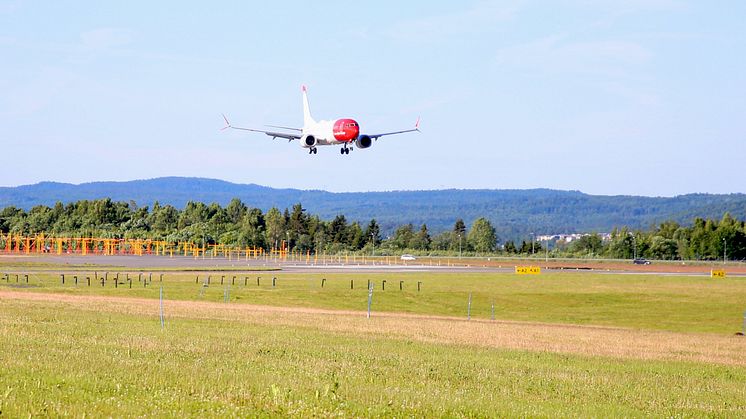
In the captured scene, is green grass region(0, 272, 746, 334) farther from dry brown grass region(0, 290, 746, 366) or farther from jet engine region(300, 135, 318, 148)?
dry brown grass region(0, 290, 746, 366)

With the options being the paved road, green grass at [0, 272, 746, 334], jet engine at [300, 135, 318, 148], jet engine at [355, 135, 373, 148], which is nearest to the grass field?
green grass at [0, 272, 746, 334]

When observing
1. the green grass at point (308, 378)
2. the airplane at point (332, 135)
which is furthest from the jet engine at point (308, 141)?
the green grass at point (308, 378)

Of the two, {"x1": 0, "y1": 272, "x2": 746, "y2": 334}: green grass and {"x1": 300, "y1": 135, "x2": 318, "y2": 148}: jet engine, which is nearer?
{"x1": 0, "y1": 272, "x2": 746, "y2": 334}: green grass

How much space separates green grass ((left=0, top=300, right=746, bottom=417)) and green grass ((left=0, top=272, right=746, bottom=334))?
33464 mm

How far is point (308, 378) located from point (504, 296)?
207 ft

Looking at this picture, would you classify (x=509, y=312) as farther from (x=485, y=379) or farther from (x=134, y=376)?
(x=134, y=376)

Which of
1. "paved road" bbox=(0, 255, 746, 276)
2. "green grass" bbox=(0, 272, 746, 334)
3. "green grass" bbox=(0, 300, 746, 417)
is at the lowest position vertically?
"green grass" bbox=(0, 272, 746, 334)

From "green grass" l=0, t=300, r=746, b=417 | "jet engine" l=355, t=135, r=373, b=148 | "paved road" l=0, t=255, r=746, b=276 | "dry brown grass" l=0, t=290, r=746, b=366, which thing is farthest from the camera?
"paved road" l=0, t=255, r=746, b=276

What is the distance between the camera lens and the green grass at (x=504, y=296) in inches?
2758

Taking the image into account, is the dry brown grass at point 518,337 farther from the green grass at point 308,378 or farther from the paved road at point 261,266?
the paved road at point 261,266

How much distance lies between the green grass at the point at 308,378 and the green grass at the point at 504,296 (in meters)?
33.5

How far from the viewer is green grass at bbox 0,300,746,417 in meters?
18.0

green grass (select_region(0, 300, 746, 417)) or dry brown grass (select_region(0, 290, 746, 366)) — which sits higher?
green grass (select_region(0, 300, 746, 417))

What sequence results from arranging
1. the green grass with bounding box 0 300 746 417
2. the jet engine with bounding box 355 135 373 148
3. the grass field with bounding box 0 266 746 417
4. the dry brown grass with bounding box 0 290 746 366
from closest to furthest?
1. the green grass with bounding box 0 300 746 417
2. the grass field with bounding box 0 266 746 417
3. the dry brown grass with bounding box 0 290 746 366
4. the jet engine with bounding box 355 135 373 148
